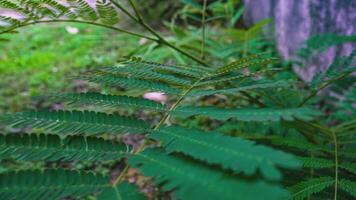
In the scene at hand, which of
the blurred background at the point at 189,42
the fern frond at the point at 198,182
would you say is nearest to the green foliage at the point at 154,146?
the fern frond at the point at 198,182

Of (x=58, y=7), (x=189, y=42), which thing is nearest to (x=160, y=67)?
(x=58, y=7)

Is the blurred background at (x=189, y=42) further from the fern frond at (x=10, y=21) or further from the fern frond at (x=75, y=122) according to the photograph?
the fern frond at (x=75, y=122)

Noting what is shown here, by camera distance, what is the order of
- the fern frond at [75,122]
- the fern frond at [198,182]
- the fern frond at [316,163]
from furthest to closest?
the fern frond at [316,163] < the fern frond at [75,122] < the fern frond at [198,182]

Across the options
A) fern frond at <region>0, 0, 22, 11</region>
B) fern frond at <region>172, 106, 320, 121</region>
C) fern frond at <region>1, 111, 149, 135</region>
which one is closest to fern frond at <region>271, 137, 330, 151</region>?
fern frond at <region>172, 106, 320, 121</region>

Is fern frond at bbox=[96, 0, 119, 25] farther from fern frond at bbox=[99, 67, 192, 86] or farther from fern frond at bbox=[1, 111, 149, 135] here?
fern frond at bbox=[1, 111, 149, 135]

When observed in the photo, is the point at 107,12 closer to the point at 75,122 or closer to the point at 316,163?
the point at 75,122

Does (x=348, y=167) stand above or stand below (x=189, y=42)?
below

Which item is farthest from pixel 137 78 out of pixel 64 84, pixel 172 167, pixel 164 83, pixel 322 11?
pixel 64 84
